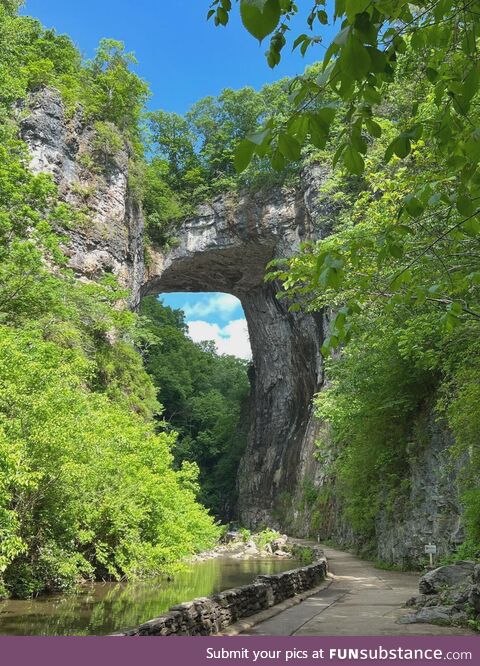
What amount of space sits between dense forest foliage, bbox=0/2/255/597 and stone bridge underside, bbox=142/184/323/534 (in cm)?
789

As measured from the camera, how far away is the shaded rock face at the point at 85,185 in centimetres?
2162

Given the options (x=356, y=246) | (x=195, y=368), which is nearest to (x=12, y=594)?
(x=356, y=246)

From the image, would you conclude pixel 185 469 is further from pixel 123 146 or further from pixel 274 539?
pixel 123 146

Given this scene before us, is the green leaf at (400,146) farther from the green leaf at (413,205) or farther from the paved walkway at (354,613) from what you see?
the paved walkway at (354,613)

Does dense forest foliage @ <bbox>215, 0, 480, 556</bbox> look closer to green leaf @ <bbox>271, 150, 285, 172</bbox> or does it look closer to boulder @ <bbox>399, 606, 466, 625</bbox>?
green leaf @ <bbox>271, 150, 285, 172</bbox>

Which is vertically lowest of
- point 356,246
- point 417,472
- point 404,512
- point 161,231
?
point 404,512

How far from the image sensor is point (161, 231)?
31.8 m

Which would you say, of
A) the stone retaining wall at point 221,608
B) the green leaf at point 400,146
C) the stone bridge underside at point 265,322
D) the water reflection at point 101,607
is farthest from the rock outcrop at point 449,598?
the stone bridge underside at point 265,322

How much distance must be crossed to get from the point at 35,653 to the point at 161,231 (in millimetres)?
29600

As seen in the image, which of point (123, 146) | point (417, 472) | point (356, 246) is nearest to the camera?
point (356, 246)

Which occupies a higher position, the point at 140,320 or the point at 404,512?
the point at 140,320

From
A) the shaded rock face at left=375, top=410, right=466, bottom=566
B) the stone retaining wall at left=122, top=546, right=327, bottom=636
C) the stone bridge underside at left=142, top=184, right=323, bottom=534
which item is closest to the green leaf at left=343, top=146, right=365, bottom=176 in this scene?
the stone retaining wall at left=122, top=546, right=327, bottom=636

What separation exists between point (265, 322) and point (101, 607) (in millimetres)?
27777

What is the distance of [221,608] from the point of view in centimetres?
621
